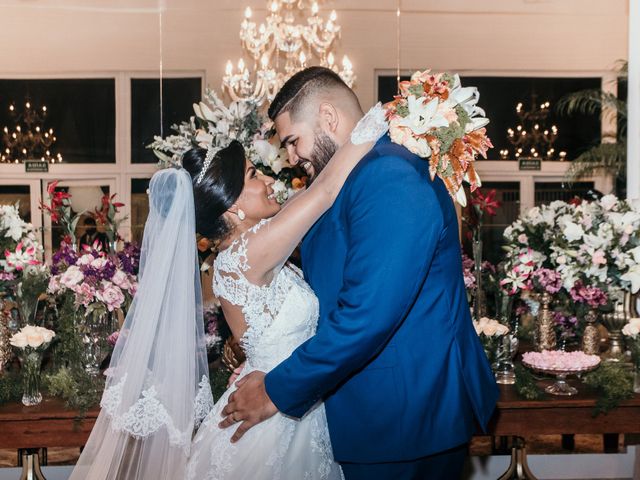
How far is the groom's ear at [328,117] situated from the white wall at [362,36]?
123 inches

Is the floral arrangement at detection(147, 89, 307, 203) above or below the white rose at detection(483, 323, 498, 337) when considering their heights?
above

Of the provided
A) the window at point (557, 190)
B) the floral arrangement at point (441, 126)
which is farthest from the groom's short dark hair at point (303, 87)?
the window at point (557, 190)

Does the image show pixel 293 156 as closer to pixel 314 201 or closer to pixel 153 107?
pixel 314 201

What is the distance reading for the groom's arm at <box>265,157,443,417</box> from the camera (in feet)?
6.46

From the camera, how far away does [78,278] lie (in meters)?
3.36

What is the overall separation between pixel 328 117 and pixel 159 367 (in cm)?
104

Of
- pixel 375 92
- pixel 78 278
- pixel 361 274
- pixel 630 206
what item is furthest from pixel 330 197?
pixel 375 92

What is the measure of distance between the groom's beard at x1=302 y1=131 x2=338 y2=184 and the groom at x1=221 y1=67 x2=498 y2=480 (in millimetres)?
282

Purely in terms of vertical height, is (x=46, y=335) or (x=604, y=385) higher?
(x=46, y=335)

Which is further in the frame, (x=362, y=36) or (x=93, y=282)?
(x=362, y=36)

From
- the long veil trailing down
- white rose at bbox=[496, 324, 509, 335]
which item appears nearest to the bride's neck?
the long veil trailing down

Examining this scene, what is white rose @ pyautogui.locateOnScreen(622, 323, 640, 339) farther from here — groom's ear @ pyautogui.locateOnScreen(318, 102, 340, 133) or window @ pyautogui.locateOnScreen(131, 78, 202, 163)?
window @ pyautogui.locateOnScreen(131, 78, 202, 163)

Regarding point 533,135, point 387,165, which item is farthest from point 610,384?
point 533,135

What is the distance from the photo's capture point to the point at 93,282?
3.39 metres
